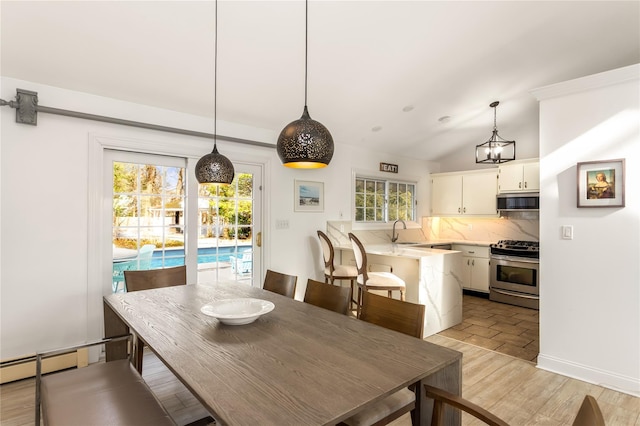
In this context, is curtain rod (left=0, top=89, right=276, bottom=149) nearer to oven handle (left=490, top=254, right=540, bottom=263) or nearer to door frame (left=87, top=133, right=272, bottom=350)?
door frame (left=87, top=133, right=272, bottom=350)

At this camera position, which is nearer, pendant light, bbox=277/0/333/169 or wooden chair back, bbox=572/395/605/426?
wooden chair back, bbox=572/395/605/426

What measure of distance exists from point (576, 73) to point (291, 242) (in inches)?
144

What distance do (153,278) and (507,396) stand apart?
2.81 meters

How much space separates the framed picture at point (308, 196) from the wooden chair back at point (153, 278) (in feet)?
5.62

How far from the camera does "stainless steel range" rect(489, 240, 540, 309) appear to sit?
14.8 feet

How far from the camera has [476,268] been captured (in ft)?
17.3

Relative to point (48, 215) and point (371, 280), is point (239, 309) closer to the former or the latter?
point (371, 280)

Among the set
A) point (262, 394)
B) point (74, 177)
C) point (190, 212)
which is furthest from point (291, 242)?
point (262, 394)

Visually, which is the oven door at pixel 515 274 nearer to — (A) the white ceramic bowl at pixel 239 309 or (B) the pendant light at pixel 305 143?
(A) the white ceramic bowl at pixel 239 309

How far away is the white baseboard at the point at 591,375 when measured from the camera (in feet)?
7.97

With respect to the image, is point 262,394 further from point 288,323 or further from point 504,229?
point 504,229

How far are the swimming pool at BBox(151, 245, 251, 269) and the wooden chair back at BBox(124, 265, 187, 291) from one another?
1.66ft

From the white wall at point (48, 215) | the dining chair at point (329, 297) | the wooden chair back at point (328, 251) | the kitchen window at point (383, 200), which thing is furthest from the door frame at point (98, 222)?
the kitchen window at point (383, 200)

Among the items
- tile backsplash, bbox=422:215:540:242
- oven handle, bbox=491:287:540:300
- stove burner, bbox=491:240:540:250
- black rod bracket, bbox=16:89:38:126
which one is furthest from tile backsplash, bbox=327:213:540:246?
black rod bracket, bbox=16:89:38:126
